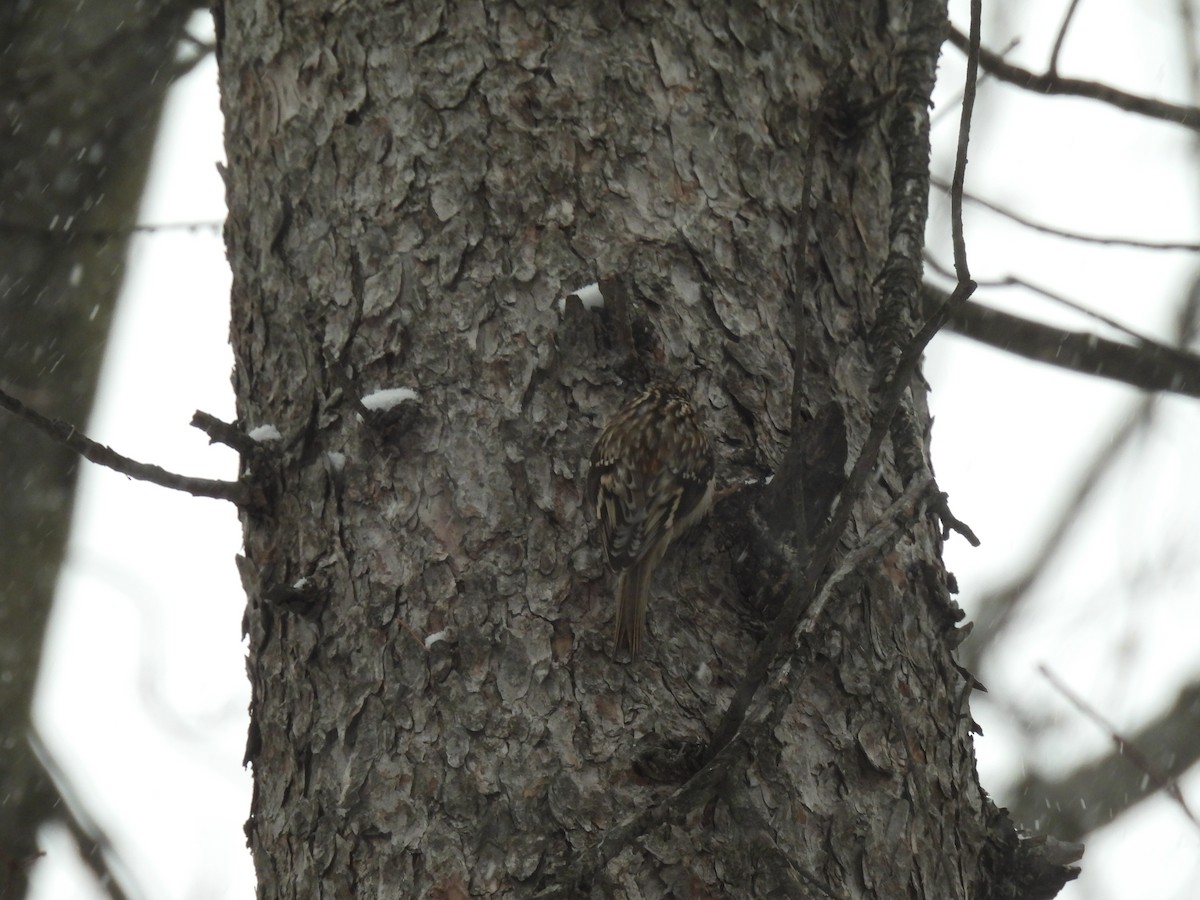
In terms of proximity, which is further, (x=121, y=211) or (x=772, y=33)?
(x=121, y=211)

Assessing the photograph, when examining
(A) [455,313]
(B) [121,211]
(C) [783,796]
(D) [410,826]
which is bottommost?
(C) [783,796]

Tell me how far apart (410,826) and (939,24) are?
203cm

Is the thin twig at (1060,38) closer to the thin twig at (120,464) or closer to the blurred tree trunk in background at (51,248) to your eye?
the thin twig at (120,464)

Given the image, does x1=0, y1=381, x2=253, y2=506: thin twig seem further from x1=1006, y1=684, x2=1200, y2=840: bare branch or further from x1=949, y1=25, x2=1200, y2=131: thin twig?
x1=1006, y1=684, x2=1200, y2=840: bare branch

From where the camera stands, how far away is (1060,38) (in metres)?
3.38

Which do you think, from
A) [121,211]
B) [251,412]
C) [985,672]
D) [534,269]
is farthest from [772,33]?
[985,672]

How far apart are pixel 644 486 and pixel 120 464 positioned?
918 mm

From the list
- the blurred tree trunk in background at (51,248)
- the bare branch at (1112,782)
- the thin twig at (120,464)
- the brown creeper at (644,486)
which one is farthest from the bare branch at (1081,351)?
the blurred tree trunk in background at (51,248)

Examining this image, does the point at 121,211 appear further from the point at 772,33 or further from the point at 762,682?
the point at 762,682

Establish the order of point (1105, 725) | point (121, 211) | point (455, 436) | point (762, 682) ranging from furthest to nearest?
point (121, 211) < point (1105, 725) < point (455, 436) < point (762, 682)

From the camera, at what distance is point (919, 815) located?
2205 millimetres

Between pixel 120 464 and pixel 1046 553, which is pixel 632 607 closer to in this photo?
pixel 120 464

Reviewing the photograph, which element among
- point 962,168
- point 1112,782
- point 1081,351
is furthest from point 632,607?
point 1112,782

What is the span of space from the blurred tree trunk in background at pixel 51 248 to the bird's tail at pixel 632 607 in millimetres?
2240
